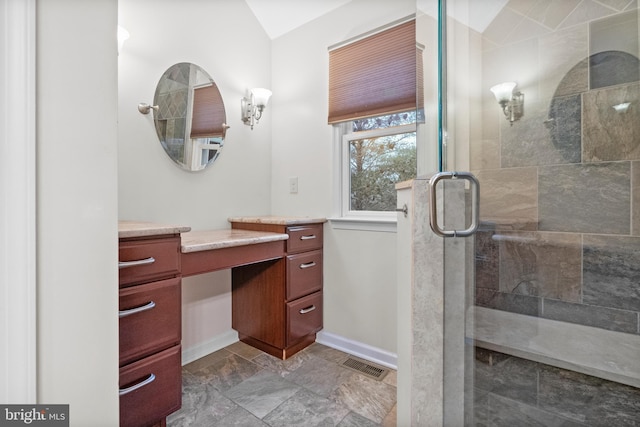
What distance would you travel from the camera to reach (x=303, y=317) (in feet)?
6.66

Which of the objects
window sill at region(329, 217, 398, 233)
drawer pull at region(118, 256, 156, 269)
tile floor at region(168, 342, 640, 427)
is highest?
window sill at region(329, 217, 398, 233)

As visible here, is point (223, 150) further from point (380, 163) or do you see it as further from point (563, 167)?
point (563, 167)

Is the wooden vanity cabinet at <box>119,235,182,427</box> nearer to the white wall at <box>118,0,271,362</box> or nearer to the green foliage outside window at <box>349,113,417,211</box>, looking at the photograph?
the white wall at <box>118,0,271,362</box>

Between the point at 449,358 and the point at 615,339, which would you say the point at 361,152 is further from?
the point at 615,339

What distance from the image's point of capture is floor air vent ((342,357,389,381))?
1.78m

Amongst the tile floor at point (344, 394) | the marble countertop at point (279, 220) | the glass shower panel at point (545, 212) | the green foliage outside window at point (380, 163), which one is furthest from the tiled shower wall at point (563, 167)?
the marble countertop at point (279, 220)

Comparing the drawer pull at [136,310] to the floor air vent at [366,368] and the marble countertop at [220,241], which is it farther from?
the floor air vent at [366,368]

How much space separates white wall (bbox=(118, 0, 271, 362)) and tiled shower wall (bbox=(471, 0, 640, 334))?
1665mm

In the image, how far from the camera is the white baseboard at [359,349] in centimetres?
190

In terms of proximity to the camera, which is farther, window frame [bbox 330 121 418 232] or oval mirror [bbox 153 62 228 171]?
window frame [bbox 330 121 418 232]

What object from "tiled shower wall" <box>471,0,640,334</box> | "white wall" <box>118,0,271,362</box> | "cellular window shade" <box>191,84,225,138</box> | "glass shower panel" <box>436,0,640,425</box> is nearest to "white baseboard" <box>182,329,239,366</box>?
"white wall" <box>118,0,271,362</box>

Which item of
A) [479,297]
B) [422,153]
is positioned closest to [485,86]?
[422,153]

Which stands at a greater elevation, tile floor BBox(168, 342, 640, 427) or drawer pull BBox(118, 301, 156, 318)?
drawer pull BBox(118, 301, 156, 318)

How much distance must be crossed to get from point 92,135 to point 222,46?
Result: 171cm
